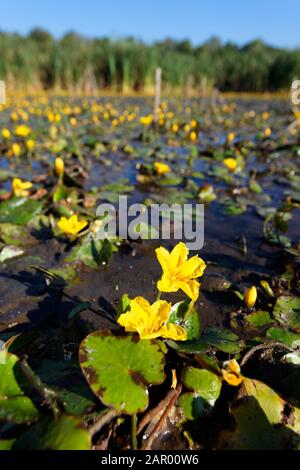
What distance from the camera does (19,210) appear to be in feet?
8.33

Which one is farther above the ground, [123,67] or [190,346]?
[123,67]

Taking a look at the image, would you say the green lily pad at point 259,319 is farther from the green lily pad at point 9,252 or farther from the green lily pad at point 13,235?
the green lily pad at point 13,235

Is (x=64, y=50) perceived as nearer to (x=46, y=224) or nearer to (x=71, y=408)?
(x=46, y=224)

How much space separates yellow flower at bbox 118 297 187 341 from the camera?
1046mm

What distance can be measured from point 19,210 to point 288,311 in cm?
195

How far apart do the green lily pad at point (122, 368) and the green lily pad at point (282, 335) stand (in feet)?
2.18

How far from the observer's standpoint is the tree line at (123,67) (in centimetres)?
1397

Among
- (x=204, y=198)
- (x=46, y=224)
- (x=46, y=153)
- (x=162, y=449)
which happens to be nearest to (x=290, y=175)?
(x=204, y=198)

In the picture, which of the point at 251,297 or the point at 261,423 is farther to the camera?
the point at 251,297

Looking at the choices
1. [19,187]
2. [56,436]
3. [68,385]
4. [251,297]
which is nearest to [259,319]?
[251,297]

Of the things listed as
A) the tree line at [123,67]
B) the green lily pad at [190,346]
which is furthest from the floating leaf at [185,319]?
the tree line at [123,67]

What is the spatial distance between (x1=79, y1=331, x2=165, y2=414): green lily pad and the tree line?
A: 1422 centimetres

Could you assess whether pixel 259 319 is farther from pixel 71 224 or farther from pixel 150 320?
pixel 71 224

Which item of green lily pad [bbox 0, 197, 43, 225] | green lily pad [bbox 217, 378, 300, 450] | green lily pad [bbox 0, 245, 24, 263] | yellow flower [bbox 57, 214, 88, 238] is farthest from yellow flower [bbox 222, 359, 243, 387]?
green lily pad [bbox 0, 197, 43, 225]
